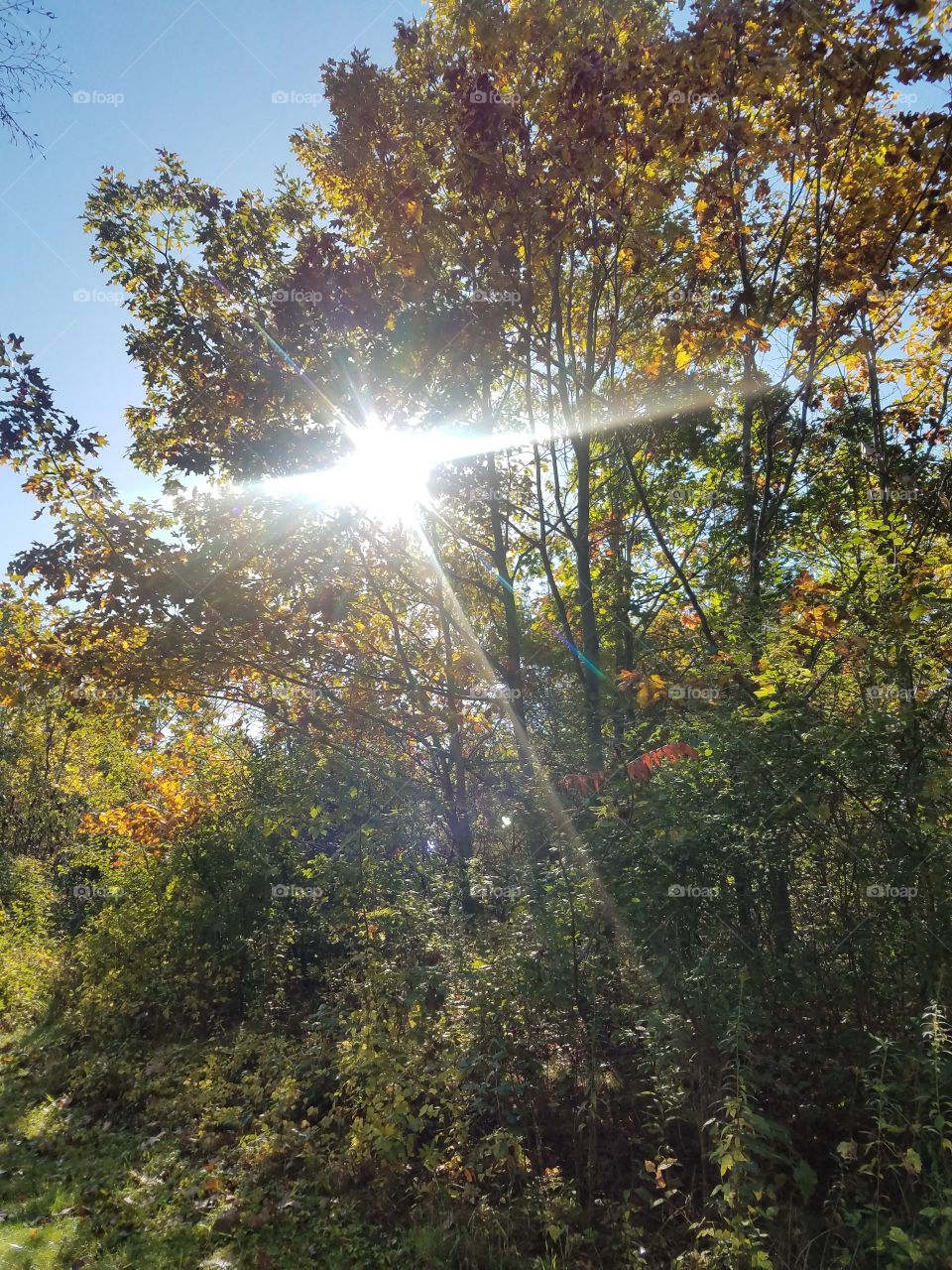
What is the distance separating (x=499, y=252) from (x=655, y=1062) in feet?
20.3

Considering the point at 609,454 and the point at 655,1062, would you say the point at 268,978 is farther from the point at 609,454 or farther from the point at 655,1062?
the point at 609,454

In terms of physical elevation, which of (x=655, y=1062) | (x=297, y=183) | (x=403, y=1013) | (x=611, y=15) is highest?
(x=297, y=183)

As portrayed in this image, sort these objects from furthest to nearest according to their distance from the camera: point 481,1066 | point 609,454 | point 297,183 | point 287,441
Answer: point 609,454 < point 297,183 < point 287,441 < point 481,1066

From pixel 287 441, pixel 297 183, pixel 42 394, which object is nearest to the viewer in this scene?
pixel 42 394

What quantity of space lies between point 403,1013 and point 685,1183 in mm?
2323

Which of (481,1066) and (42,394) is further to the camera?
(42,394)

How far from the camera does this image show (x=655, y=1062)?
395 cm

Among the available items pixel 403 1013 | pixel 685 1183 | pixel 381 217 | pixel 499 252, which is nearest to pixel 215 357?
pixel 381 217

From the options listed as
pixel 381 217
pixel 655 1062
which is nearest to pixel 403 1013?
pixel 655 1062

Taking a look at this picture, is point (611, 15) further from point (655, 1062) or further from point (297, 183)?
point (655, 1062)

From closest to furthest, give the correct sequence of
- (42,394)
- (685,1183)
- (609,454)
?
1. (685,1183)
2. (42,394)
3. (609,454)

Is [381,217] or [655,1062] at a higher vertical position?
[381,217]

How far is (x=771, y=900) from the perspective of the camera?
13.8 feet

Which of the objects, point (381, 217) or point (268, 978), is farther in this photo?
point (268, 978)
